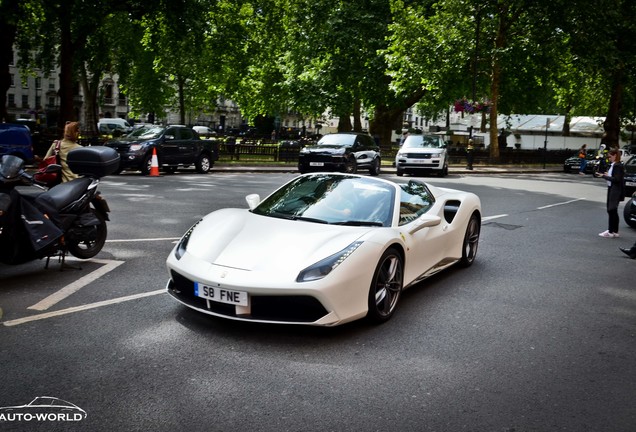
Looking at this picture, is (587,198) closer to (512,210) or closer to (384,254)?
(512,210)

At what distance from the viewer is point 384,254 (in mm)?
5527

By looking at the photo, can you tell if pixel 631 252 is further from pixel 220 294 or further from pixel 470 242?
pixel 220 294

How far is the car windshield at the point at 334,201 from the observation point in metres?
6.00

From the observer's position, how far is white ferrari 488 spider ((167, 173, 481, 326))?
484 centimetres

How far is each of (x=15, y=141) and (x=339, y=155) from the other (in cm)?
1114

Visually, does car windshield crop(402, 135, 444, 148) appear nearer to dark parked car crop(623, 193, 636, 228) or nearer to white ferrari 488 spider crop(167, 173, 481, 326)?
dark parked car crop(623, 193, 636, 228)

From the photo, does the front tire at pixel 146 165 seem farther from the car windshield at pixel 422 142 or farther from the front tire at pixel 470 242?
the front tire at pixel 470 242

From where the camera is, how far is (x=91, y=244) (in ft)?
25.1

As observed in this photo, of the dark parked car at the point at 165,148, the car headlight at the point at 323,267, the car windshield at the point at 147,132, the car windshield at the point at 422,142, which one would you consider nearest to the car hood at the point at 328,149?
the dark parked car at the point at 165,148

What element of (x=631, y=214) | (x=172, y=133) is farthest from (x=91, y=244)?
(x=172, y=133)

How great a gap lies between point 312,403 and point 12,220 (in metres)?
3.82

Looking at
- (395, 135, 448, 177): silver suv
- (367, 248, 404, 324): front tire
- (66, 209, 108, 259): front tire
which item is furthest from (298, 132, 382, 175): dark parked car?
(367, 248, 404, 324): front tire

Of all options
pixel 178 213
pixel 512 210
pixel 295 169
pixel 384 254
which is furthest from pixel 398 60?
pixel 384 254

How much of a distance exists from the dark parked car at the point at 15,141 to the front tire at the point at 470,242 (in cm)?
1456
